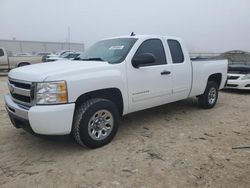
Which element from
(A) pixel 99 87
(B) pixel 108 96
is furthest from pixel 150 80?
(A) pixel 99 87

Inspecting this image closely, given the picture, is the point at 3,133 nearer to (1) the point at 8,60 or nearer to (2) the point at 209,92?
(2) the point at 209,92

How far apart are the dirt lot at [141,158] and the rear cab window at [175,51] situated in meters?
1.32

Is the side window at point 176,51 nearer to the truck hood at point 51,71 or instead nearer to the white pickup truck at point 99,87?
the white pickup truck at point 99,87

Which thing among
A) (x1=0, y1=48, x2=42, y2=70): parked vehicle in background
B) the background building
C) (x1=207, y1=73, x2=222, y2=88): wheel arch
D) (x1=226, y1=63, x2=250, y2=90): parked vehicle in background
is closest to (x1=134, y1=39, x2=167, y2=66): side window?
(x1=207, y1=73, x2=222, y2=88): wheel arch

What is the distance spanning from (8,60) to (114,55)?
1466 cm

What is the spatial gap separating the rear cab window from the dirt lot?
132cm

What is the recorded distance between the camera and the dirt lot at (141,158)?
122 inches

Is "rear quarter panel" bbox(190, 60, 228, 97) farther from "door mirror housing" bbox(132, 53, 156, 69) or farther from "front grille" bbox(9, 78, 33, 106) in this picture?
"front grille" bbox(9, 78, 33, 106)

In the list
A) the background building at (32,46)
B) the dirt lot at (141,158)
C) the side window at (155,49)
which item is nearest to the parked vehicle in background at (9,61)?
the dirt lot at (141,158)

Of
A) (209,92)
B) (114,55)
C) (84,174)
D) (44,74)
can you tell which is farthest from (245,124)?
(44,74)

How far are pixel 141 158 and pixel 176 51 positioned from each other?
9.03 feet

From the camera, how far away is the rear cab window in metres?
5.36

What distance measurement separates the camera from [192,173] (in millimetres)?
3230

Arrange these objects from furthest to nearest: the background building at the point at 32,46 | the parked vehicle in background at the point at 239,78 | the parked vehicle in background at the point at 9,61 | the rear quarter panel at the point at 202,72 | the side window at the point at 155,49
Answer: the background building at the point at 32,46
the parked vehicle in background at the point at 9,61
the parked vehicle in background at the point at 239,78
the rear quarter panel at the point at 202,72
the side window at the point at 155,49
